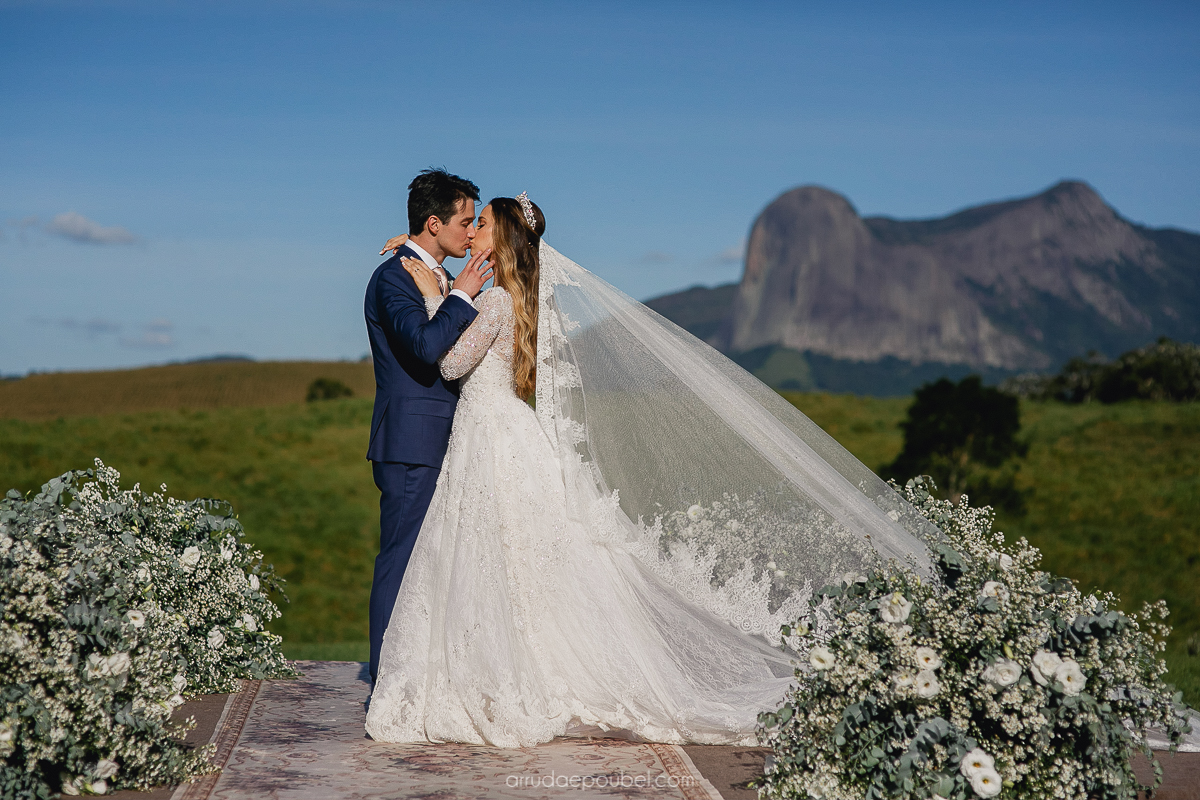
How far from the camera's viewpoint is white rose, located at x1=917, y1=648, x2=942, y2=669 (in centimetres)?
363

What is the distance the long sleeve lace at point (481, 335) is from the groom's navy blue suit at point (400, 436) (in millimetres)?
289

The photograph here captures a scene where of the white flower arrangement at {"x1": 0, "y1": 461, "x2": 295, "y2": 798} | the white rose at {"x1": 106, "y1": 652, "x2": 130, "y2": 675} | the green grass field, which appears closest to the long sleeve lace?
the white flower arrangement at {"x1": 0, "y1": 461, "x2": 295, "y2": 798}

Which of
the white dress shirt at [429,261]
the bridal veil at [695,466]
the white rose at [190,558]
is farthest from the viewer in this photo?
the white rose at [190,558]

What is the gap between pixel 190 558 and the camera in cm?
599

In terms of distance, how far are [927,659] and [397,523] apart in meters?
2.81

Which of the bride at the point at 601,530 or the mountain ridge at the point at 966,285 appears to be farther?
the mountain ridge at the point at 966,285

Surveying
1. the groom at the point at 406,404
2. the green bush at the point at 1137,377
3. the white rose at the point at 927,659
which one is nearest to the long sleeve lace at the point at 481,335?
the groom at the point at 406,404

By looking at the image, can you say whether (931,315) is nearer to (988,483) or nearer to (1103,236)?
(1103,236)

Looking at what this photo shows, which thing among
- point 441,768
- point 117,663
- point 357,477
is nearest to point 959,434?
point 357,477

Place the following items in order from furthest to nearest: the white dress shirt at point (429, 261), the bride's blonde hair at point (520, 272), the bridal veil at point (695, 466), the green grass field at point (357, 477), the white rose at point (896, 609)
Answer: the green grass field at point (357, 477) < the white dress shirt at point (429, 261) < the bride's blonde hair at point (520, 272) < the bridal veil at point (695, 466) < the white rose at point (896, 609)

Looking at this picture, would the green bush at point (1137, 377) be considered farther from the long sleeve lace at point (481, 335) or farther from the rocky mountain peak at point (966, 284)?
the rocky mountain peak at point (966, 284)

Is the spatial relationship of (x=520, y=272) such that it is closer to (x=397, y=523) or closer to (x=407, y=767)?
(x=397, y=523)

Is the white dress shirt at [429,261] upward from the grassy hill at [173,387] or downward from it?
upward

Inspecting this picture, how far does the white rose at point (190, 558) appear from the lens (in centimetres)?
598
